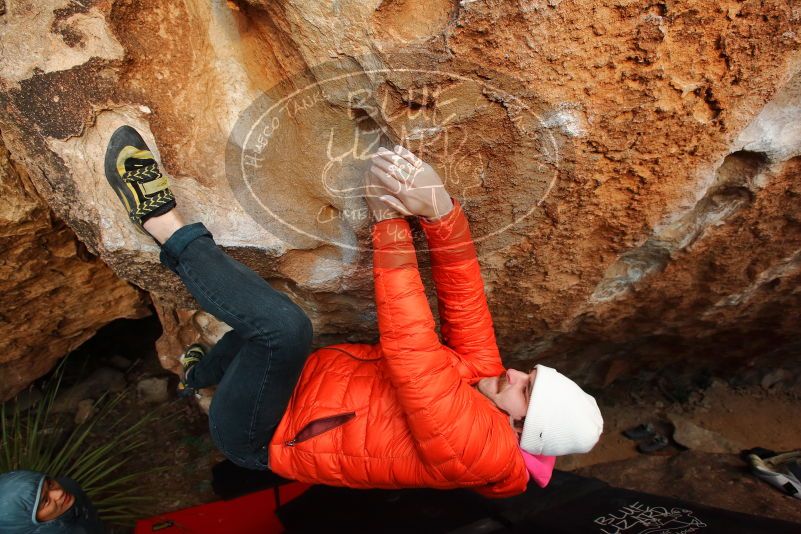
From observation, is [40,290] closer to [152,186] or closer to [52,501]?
[52,501]

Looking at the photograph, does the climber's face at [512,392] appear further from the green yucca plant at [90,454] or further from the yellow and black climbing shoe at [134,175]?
the green yucca plant at [90,454]

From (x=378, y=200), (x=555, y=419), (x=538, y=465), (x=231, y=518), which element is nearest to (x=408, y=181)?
(x=378, y=200)

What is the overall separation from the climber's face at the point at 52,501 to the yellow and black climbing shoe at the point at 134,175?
117cm

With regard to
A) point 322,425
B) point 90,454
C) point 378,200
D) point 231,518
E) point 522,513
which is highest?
point 378,200

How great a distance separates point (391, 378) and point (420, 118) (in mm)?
730

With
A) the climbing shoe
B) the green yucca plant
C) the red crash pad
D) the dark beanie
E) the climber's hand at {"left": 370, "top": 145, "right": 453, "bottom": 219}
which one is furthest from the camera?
the green yucca plant

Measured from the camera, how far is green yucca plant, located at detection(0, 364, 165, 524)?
261 centimetres

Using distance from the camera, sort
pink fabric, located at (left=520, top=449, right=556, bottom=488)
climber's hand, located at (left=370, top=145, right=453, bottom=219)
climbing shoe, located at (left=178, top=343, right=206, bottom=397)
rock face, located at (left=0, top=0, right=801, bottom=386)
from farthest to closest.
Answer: climbing shoe, located at (left=178, top=343, right=206, bottom=397) < pink fabric, located at (left=520, top=449, right=556, bottom=488) < climber's hand, located at (left=370, top=145, right=453, bottom=219) < rock face, located at (left=0, top=0, right=801, bottom=386)

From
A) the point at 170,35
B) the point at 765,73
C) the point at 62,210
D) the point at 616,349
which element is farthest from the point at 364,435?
the point at 616,349

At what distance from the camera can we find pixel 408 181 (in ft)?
4.66

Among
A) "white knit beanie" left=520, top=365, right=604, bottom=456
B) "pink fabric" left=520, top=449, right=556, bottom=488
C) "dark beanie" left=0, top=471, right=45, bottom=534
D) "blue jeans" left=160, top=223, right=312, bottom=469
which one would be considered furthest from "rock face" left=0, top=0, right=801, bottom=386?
"dark beanie" left=0, top=471, right=45, bottom=534

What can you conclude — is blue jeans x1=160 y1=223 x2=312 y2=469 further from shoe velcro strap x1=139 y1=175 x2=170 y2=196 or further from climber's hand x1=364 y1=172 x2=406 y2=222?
climber's hand x1=364 y1=172 x2=406 y2=222

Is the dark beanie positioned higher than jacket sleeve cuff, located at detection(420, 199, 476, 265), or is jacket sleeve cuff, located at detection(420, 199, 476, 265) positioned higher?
jacket sleeve cuff, located at detection(420, 199, 476, 265)

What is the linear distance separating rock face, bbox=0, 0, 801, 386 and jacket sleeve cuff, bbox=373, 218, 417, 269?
0.16 m
